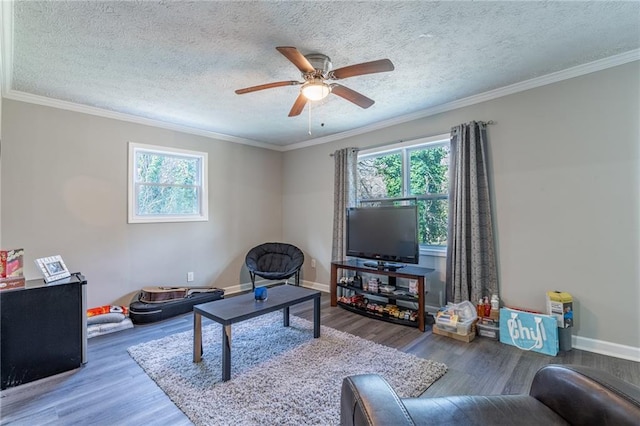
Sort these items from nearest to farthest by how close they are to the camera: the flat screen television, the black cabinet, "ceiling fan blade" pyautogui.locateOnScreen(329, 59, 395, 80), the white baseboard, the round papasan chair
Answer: "ceiling fan blade" pyautogui.locateOnScreen(329, 59, 395, 80) → the black cabinet → the white baseboard → the flat screen television → the round papasan chair

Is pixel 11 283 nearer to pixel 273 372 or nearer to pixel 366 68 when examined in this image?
pixel 273 372

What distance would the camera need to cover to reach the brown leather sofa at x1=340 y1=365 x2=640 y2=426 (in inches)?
38.3

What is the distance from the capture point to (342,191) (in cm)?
443

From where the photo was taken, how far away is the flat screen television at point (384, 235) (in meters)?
3.44

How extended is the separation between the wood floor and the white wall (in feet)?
1.75

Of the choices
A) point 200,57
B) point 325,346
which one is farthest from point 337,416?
point 200,57

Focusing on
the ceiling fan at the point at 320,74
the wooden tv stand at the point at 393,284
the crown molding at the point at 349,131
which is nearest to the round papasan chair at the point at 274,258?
the wooden tv stand at the point at 393,284

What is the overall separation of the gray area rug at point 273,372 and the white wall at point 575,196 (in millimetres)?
1504

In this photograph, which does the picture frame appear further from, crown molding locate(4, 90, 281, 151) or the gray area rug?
crown molding locate(4, 90, 281, 151)

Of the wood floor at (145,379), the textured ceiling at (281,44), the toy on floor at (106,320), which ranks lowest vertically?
the wood floor at (145,379)

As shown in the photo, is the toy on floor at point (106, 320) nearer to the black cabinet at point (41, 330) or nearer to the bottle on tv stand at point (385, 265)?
the black cabinet at point (41, 330)

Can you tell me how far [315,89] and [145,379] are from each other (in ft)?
8.62

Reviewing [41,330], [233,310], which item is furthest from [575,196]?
[41,330]

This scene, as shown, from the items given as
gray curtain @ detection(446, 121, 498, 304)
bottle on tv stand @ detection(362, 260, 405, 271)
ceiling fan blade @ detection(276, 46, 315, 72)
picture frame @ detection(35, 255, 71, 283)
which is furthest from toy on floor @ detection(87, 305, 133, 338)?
gray curtain @ detection(446, 121, 498, 304)
